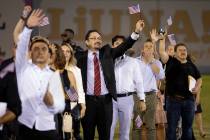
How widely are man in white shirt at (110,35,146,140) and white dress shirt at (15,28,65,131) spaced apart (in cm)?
366

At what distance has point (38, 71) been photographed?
6855 millimetres

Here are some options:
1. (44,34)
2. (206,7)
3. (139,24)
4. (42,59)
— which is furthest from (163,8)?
(42,59)

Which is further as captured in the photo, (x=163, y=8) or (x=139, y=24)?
(x=163, y=8)

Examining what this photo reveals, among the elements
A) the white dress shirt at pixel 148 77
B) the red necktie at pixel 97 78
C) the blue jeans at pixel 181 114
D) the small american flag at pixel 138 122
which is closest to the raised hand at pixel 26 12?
the red necktie at pixel 97 78

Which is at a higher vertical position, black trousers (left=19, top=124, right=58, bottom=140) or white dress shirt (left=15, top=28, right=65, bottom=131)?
white dress shirt (left=15, top=28, right=65, bottom=131)

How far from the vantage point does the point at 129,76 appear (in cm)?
1072

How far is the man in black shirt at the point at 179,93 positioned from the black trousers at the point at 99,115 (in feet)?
6.16

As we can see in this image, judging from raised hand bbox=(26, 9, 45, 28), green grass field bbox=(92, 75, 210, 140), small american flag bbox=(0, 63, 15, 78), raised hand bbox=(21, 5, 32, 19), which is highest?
raised hand bbox=(21, 5, 32, 19)

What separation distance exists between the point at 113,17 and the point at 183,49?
15159 mm

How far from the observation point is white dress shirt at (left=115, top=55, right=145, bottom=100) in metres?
10.6

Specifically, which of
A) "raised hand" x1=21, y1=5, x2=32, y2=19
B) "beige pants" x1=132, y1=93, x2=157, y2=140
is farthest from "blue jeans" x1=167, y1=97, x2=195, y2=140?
"raised hand" x1=21, y1=5, x2=32, y2=19

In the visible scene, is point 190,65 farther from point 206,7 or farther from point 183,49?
point 206,7

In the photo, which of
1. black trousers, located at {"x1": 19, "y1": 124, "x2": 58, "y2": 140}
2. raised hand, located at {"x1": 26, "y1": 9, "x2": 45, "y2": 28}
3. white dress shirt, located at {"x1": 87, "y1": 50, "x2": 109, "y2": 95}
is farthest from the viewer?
white dress shirt, located at {"x1": 87, "y1": 50, "x2": 109, "y2": 95}

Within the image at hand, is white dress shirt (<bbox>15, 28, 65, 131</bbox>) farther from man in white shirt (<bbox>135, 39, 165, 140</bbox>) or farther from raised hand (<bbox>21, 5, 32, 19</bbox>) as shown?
man in white shirt (<bbox>135, 39, 165, 140</bbox>)
